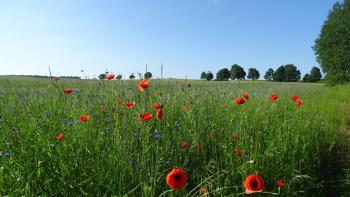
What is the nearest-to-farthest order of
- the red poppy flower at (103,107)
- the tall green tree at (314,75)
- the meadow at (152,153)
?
the meadow at (152,153) → the red poppy flower at (103,107) → the tall green tree at (314,75)

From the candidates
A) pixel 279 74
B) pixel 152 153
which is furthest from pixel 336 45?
pixel 279 74

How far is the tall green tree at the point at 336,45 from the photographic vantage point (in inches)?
1018

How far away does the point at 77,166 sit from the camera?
1987 mm

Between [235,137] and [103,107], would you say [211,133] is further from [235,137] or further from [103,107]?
[103,107]

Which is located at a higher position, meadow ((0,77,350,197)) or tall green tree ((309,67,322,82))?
tall green tree ((309,67,322,82))

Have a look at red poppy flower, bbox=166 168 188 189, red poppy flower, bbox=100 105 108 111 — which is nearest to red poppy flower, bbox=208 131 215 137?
red poppy flower, bbox=100 105 108 111

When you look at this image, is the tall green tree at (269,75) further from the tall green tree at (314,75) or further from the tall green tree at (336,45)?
the tall green tree at (336,45)

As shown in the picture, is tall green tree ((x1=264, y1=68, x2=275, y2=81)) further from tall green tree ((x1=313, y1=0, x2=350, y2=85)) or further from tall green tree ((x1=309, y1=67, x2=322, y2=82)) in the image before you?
tall green tree ((x1=313, y1=0, x2=350, y2=85))

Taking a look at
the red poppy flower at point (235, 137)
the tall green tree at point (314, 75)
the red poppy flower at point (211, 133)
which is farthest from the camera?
the tall green tree at point (314, 75)

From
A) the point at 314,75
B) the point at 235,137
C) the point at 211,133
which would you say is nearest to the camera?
the point at 235,137

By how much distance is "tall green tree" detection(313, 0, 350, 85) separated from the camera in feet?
84.8

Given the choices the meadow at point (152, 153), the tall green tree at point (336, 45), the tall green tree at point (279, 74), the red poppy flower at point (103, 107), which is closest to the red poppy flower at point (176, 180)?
the meadow at point (152, 153)

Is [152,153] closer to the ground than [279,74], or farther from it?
closer to the ground

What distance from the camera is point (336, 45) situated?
26844 mm
